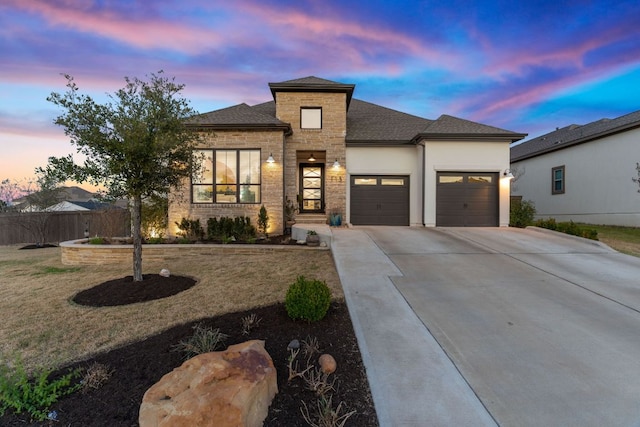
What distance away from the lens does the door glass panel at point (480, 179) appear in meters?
12.2

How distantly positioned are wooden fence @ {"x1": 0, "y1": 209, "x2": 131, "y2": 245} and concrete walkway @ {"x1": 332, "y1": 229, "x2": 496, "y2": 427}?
1294 cm

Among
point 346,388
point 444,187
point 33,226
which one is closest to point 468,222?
point 444,187

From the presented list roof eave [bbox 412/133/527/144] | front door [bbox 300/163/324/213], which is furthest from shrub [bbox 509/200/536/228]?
front door [bbox 300/163/324/213]

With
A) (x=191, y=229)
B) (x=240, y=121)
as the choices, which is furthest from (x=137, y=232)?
(x=240, y=121)

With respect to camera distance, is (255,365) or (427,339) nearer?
(255,365)

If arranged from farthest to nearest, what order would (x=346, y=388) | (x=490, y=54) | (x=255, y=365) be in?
1. (x=490, y=54)
2. (x=346, y=388)
3. (x=255, y=365)

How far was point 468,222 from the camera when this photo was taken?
39.8 ft

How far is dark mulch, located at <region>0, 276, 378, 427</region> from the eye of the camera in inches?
82.6

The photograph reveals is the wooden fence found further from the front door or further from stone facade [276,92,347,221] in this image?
stone facade [276,92,347,221]

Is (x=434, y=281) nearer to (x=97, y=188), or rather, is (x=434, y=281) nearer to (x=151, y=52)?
(x=97, y=188)

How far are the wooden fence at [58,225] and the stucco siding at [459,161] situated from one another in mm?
13253

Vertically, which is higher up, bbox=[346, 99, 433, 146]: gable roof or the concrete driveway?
bbox=[346, 99, 433, 146]: gable roof

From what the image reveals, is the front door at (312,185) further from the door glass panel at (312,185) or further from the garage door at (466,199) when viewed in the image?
the garage door at (466,199)

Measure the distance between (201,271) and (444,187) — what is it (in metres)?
9.89
